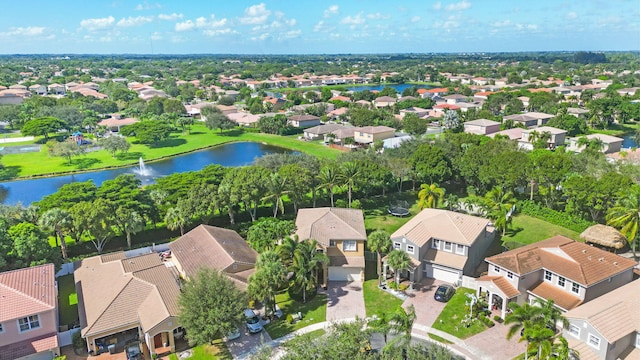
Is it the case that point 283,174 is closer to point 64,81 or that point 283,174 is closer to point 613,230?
point 613,230

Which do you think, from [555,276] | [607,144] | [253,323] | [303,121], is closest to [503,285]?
[555,276]

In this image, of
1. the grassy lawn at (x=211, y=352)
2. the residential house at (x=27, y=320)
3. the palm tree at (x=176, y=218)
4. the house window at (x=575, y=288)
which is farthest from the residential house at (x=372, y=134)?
the residential house at (x=27, y=320)

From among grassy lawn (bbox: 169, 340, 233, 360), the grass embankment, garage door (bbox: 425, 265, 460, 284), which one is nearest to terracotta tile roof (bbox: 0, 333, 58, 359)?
grassy lawn (bbox: 169, 340, 233, 360)

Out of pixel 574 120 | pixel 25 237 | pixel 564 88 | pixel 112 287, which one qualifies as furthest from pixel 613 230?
pixel 564 88

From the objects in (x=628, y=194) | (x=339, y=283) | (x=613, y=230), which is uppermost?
(x=628, y=194)

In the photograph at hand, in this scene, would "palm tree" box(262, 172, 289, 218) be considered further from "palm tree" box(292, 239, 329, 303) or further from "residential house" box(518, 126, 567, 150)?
"residential house" box(518, 126, 567, 150)

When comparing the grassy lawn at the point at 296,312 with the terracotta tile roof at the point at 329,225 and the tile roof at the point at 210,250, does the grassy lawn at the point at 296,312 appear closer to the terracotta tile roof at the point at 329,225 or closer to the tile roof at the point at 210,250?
the tile roof at the point at 210,250

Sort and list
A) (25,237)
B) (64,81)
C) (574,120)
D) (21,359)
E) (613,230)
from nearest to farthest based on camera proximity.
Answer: (21,359), (25,237), (613,230), (574,120), (64,81)
